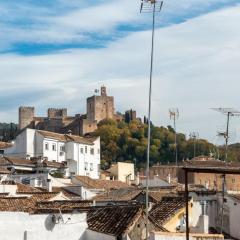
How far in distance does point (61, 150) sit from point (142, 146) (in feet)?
106

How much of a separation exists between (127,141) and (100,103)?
140ft

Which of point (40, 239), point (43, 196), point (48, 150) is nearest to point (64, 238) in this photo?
point (40, 239)

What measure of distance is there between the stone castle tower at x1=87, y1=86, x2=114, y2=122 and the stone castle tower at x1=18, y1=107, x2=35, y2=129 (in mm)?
12198

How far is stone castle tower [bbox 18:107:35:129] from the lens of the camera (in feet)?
533

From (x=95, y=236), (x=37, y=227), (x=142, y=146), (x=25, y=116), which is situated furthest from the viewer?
(x=25, y=116)

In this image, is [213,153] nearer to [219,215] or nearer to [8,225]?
[219,215]

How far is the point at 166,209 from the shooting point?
31.0 meters

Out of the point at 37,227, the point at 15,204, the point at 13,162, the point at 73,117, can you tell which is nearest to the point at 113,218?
the point at 37,227

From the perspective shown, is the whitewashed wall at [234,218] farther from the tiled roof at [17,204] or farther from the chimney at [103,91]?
the chimney at [103,91]

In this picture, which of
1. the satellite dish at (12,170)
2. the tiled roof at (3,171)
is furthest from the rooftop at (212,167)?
the satellite dish at (12,170)

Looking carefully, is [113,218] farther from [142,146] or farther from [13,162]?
[142,146]

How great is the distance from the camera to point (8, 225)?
74.2ft

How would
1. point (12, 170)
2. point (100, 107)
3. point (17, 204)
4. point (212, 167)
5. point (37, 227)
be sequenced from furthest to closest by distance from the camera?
point (100, 107) < point (12, 170) < point (212, 167) < point (17, 204) < point (37, 227)

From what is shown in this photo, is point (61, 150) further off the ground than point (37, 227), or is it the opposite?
point (61, 150)
